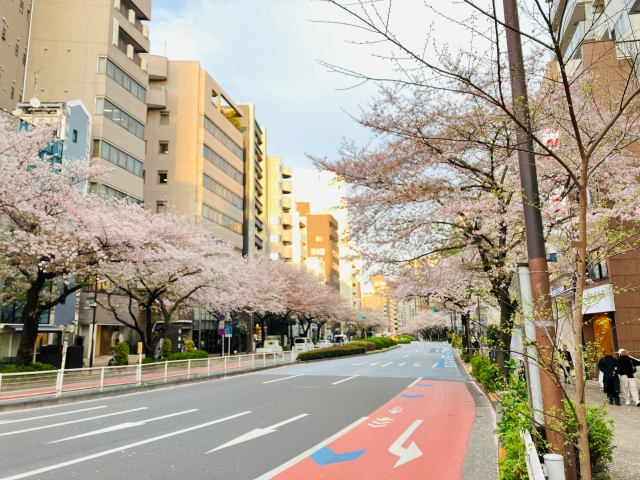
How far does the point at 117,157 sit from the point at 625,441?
3995 centimetres

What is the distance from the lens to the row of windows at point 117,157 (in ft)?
124

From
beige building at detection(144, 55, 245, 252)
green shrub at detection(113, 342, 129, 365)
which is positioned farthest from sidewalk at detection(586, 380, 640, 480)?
beige building at detection(144, 55, 245, 252)

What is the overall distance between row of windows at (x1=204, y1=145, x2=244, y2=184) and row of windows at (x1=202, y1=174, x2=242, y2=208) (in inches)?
85.6

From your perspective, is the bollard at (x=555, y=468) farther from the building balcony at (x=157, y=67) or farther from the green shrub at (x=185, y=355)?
the building balcony at (x=157, y=67)

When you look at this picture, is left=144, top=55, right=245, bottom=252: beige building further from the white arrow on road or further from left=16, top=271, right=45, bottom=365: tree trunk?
the white arrow on road

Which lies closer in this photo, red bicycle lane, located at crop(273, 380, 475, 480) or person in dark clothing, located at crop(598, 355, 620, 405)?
red bicycle lane, located at crop(273, 380, 475, 480)

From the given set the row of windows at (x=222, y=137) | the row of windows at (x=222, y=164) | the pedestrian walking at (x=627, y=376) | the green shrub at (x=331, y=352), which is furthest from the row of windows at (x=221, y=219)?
the pedestrian walking at (x=627, y=376)

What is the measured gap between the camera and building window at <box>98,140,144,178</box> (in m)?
37.7

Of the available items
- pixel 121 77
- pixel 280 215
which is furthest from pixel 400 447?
pixel 280 215

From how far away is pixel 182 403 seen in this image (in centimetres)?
1428

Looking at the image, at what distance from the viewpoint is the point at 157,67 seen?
2009 inches

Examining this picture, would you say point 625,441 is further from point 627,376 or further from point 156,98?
point 156,98

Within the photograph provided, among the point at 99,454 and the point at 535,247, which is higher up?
the point at 535,247

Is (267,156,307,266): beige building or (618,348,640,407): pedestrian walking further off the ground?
(267,156,307,266): beige building
